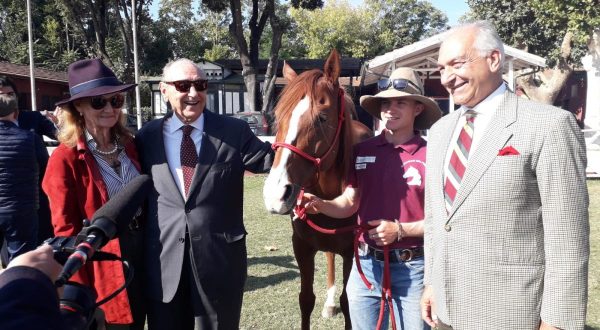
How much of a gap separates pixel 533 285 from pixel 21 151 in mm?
4345

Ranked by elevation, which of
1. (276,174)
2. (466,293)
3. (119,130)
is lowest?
(466,293)

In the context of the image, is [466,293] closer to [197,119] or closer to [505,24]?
[197,119]

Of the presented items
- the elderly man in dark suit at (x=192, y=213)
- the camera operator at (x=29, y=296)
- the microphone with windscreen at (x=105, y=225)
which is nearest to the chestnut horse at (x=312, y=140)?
the elderly man in dark suit at (x=192, y=213)

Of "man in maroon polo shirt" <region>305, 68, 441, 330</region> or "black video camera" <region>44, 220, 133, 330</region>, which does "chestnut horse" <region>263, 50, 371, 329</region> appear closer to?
"man in maroon polo shirt" <region>305, 68, 441, 330</region>

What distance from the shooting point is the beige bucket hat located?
108 inches

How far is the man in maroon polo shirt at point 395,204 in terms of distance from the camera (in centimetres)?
264

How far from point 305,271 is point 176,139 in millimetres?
1653

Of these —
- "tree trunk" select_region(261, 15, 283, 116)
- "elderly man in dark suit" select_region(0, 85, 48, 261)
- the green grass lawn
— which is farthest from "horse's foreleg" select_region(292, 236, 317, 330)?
"tree trunk" select_region(261, 15, 283, 116)

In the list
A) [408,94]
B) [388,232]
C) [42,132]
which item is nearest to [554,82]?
[42,132]

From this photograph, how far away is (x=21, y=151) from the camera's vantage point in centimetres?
451

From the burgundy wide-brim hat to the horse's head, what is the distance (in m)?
0.88

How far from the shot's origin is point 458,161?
2.10 m

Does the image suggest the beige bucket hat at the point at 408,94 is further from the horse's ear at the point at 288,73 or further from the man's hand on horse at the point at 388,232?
the man's hand on horse at the point at 388,232

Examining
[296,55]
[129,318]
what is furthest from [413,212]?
[296,55]
